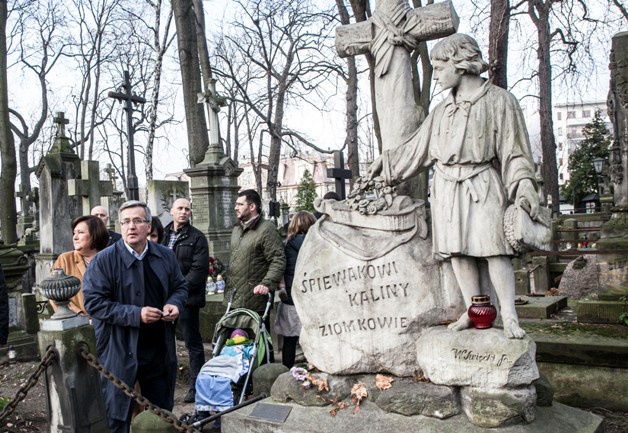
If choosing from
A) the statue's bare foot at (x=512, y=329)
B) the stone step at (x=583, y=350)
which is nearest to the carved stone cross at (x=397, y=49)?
the statue's bare foot at (x=512, y=329)

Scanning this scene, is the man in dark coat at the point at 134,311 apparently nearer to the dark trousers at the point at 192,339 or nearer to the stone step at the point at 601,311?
the dark trousers at the point at 192,339

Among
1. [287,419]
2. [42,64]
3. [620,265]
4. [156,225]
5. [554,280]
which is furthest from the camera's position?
[42,64]

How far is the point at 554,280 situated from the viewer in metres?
12.0

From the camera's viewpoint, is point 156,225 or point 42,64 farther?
point 42,64

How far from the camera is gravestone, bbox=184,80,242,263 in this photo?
14555mm

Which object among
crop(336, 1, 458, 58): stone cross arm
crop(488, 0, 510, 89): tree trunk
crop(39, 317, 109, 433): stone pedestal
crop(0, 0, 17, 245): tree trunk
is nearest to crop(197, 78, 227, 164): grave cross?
crop(0, 0, 17, 245): tree trunk

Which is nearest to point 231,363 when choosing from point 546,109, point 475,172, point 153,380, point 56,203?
point 153,380

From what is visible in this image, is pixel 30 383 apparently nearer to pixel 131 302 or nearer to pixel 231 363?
pixel 131 302

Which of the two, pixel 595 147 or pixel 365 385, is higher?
pixel 595 147

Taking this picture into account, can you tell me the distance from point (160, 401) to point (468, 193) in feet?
→ 8.40

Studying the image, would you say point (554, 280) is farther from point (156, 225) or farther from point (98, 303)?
point (98, 303)

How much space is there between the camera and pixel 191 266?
607 centimetres

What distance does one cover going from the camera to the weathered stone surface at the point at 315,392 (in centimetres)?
424

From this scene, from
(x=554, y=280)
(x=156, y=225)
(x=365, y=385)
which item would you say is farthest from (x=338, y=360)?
(x=554, y=280)
